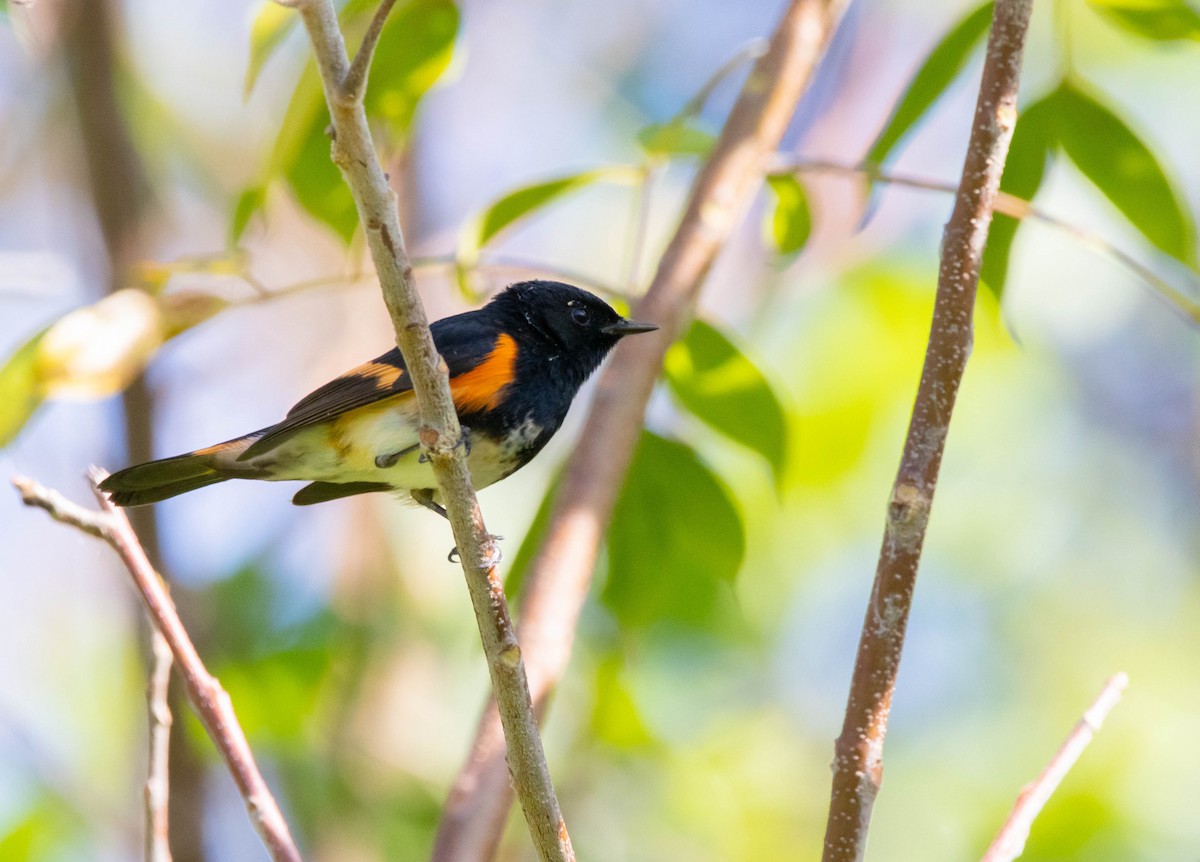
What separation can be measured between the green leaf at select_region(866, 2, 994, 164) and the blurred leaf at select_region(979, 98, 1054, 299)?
0.65 feet

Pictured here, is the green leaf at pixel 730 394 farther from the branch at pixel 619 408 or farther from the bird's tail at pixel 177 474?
the bird's tail at pixel 177 474

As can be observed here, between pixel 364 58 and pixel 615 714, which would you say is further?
pixel 615 714

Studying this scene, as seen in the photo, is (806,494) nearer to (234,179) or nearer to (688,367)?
(688,367)

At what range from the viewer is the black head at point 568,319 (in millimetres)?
3223

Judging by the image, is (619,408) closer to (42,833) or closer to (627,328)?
(627,328)

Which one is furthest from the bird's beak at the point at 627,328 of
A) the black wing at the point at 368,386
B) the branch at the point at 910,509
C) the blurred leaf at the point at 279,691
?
the blurred leaf at the point at 279,691

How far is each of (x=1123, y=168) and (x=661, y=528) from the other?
1436 mm

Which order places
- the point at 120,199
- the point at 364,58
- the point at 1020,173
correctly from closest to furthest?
the point at 364,58 < the point at 1020,173 < the point at 120,199

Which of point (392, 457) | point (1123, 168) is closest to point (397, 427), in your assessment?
point (392, 457)

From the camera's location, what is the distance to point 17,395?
97.3 inches

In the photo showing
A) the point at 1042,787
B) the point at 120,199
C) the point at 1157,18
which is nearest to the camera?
the point at 1042,787

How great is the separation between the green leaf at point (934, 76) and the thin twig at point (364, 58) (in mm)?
1713

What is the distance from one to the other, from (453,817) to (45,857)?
2.28m

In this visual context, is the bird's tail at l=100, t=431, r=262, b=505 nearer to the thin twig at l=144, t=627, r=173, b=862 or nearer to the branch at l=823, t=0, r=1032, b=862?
the thin twig at l=144, t=627, r=173, b=862
